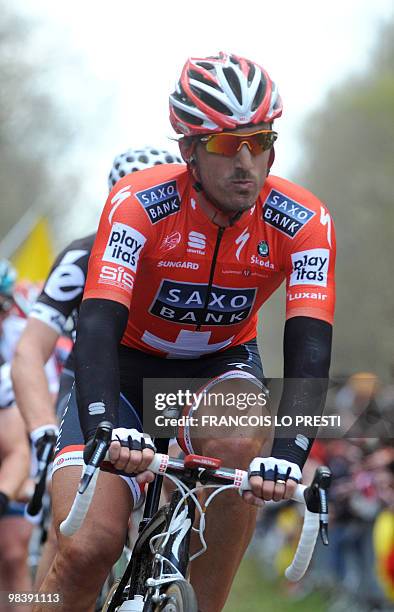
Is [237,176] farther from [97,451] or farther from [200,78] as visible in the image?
[97,451]

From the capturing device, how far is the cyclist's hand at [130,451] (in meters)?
4.13

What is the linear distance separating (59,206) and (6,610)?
3270 centimetres

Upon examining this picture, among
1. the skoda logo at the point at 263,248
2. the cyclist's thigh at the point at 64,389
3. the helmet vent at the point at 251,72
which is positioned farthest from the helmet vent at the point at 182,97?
the cyclist's thigh at the point at 64,389

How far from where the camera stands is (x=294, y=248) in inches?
197

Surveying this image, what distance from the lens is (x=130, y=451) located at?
4145 millimetres

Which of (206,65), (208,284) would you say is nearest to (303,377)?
(208,284)

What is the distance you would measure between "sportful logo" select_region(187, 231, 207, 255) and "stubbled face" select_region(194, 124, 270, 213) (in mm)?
Answer: 188

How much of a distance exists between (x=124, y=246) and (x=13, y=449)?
3779 millimetres

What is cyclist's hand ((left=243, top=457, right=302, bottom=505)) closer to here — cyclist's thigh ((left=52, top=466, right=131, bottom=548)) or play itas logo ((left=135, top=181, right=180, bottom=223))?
cyclist's thigh ((left=52, top=466, right=131, bottom=548))

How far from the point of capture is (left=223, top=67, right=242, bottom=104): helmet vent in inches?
193

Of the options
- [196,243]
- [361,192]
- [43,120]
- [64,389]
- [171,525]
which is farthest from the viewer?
[43,120]

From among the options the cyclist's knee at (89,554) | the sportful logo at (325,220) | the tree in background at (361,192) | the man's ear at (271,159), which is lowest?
the cyclist's knee at (89,554)

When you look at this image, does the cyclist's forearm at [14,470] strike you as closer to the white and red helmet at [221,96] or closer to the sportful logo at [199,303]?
the sportful logo at [199,303]

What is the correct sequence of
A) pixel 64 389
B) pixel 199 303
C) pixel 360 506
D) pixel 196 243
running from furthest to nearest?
pixel 360 506 < pixel 64 389 < pixel 199 303 < pixel 196 243
